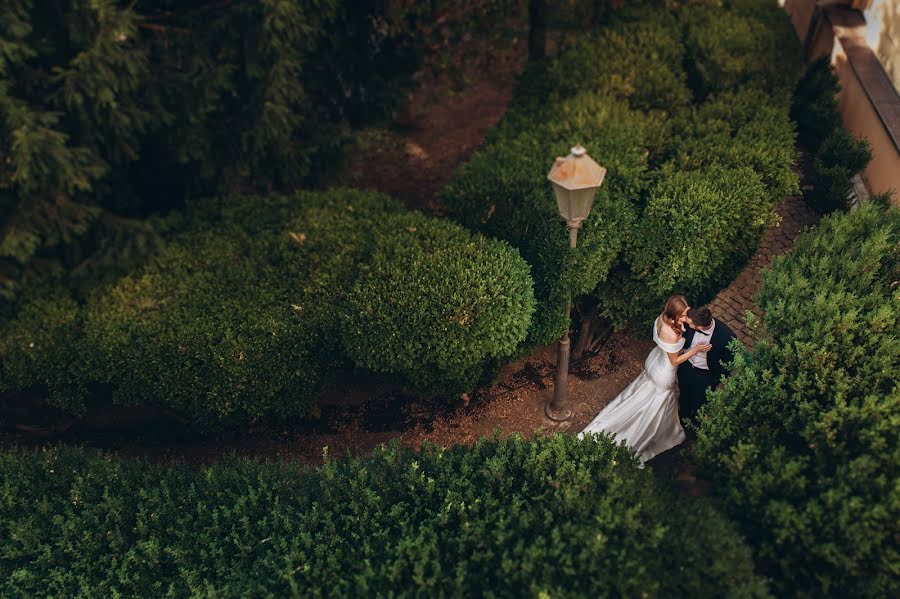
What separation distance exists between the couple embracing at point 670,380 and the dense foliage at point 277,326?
156 centimetres

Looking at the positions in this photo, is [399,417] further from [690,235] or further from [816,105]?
[816,105]

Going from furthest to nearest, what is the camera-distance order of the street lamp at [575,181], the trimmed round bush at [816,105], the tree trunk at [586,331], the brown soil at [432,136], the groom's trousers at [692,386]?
the brown soil at [432,136] < the trimmed round bush at [816,105] < the tree trunk at [586,331] < the groom's trousers at [692,386] < the street lamp at [575,181]

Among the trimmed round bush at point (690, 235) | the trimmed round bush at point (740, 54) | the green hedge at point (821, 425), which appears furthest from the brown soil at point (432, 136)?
the green hedge at point (821, 425)

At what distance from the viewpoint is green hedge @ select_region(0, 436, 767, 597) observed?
5.41m

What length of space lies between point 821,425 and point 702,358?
207cm

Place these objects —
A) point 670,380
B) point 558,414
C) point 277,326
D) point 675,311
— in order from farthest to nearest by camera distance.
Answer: point 558,414, point 277,326, point 670,380, point 675,311

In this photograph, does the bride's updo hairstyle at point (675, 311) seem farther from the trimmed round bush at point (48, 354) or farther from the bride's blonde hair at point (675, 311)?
the trimmed round bush at point (48, 354)

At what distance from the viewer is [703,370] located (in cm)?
797

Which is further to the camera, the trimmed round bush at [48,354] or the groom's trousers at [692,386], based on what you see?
the trimmed round bush at [48,354]

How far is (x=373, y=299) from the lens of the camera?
8.03 m

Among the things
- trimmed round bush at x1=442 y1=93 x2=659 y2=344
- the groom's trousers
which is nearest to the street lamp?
trimmed round bush at x1=442 y1=93 x2=659 y2=344

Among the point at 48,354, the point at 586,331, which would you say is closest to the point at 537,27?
the point at 586,331

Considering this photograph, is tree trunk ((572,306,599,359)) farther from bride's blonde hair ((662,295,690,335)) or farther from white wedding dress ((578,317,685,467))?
bride's blonde hair ((662,295,690,335))

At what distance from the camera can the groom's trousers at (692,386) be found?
799 centimetres
